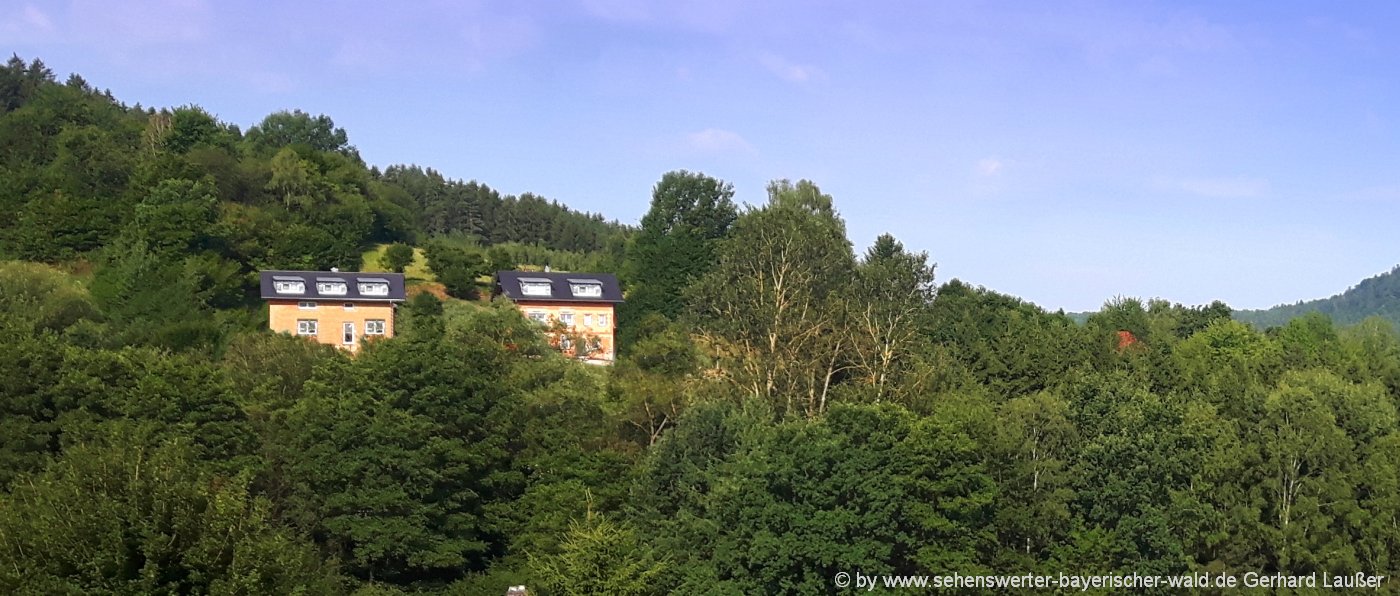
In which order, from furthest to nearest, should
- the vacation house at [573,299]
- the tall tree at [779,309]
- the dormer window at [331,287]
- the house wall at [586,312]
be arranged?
the vacation house at [573,299]
the house wall at [586,312]
the dormer window at [331,287]
the tall tree at [779,309]

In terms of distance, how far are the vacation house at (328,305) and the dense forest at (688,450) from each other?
6.56 meters

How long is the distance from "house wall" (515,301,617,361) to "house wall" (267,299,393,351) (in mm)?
8322

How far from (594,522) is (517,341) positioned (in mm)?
19973

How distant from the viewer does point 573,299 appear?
7450 centimetres

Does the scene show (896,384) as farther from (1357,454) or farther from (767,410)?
(1357,454)

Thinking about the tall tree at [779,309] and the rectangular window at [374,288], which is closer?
the tall tree at [779,309]

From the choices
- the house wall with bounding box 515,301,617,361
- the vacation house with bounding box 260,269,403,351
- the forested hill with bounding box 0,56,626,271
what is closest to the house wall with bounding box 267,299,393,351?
the vacation house with bounding box 260,269,403,351

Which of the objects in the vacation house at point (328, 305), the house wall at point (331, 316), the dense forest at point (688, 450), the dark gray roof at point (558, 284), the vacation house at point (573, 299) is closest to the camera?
the dense forest at point (688, 450)

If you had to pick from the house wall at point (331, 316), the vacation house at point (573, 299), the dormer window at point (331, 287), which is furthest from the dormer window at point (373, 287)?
the vacation house at point (573, 299)

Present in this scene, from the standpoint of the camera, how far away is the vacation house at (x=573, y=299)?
2921 inches

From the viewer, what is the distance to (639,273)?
8412 cm

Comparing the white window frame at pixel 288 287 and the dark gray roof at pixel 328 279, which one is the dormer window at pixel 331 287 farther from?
the white window frame at pixel 288 287

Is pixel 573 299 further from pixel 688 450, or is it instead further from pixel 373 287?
pixel 688 450

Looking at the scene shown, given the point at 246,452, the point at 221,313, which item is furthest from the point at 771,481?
the point at 221,313
